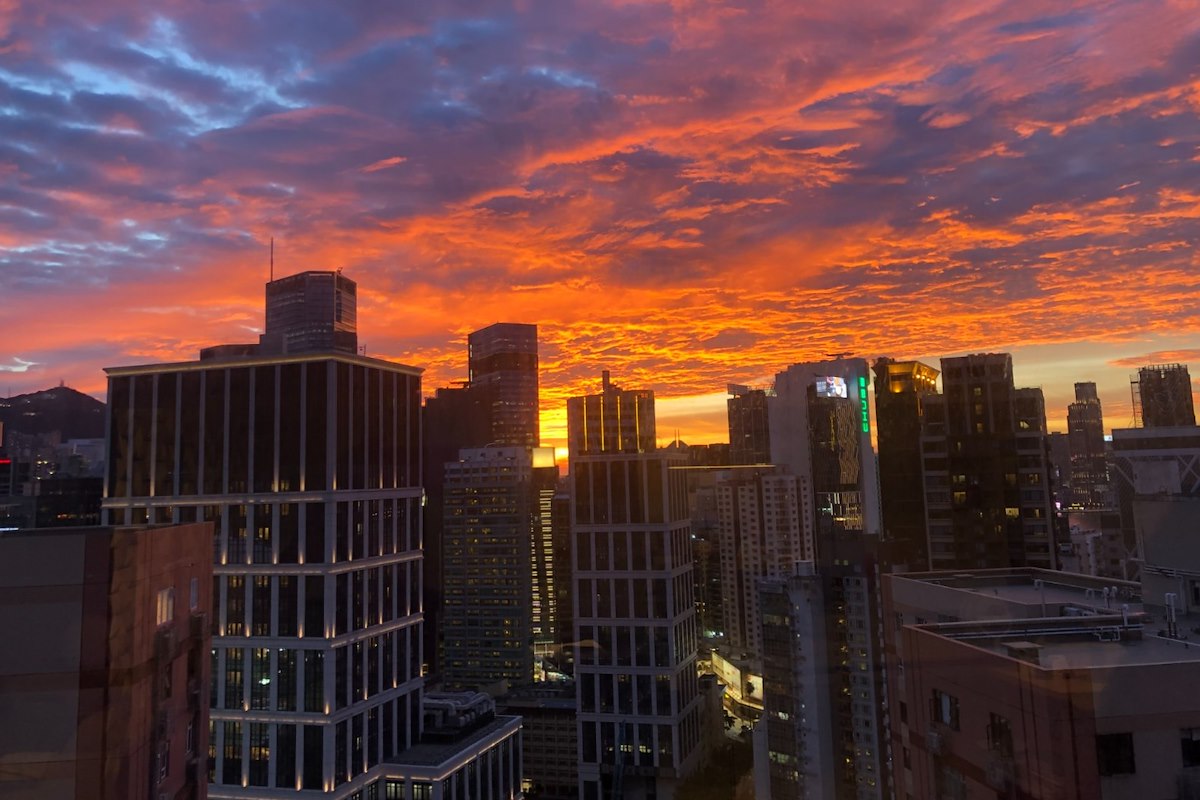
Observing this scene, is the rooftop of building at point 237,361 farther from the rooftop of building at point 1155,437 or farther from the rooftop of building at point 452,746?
the rooftop of building at point 1155,437

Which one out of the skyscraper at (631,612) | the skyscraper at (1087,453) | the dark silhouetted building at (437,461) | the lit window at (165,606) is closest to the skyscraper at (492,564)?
the dark silhouetted building at (437,461)

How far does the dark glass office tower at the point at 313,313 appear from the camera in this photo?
61.2 ft

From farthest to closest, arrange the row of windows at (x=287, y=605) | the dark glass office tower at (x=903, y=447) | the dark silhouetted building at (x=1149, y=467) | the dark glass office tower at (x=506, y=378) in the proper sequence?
the dark glass office tower at (x=506, y=378) < the row of windows at (x=287, y=605) < the dark glass office tower at (x=903, y=447) < the dark silhouetted building at (x=1149, y=467)

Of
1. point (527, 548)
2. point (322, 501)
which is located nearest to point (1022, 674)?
point (322, 501)

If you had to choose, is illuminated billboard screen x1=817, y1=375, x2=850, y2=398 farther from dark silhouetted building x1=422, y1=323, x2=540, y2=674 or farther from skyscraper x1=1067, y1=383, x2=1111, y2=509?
dark silhouetted building x1=422, y1=323, x2=540, y2=674

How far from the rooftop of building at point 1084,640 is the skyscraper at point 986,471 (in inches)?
476

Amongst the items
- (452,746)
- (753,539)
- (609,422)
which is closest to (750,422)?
(753,539)

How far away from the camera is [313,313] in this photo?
848 inches

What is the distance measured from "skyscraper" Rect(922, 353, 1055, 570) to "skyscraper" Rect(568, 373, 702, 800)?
7542 millimetres

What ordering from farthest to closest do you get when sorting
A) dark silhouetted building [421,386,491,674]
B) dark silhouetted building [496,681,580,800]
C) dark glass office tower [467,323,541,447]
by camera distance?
dark glass office tower [467,323,541,447] → dark silhouetted building [421,386,491,674] → dark silhouetted building [496,681,580,800]

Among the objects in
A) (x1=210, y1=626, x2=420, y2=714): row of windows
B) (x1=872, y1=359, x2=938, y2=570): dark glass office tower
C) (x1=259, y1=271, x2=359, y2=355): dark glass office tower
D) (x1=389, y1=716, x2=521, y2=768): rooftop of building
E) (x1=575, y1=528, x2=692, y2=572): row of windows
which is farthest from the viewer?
(x1=575, y1=528, x2=692, y2=572): row of windows

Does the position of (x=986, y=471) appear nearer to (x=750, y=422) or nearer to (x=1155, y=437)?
(x=750, y=422)

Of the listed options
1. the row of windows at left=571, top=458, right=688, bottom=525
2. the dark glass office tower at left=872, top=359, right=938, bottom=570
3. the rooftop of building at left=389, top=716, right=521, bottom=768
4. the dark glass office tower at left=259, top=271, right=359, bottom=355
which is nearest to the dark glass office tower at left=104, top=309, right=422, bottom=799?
the rooftop of building at left=389, top=716, right=521, bottom=768

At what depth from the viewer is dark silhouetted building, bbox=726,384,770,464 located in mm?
11656
